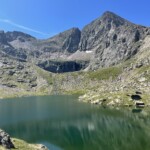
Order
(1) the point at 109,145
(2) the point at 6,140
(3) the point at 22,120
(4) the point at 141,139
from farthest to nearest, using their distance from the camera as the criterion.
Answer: (3) the point at 22,120 < (4) the point at 141,139 < (1) the point at 109,145 < (2) the point at 6,140

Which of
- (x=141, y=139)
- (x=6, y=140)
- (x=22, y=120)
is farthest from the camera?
(x=22, y=120)

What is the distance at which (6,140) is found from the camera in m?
60.8

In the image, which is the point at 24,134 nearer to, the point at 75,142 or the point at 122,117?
the point at 75,142

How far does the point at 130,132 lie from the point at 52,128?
3851 centimetres

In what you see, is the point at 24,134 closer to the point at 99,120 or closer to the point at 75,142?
the point at 75,142

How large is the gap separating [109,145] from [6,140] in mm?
46243

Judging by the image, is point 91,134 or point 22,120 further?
point 22,120

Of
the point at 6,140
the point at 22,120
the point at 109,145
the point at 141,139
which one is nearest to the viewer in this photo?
the point at 6,140

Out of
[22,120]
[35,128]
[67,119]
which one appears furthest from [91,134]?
[22,120]

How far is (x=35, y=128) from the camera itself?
128500mm

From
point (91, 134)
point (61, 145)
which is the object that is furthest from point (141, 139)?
point (61, 145)

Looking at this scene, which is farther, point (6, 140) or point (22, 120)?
point (22, 120)

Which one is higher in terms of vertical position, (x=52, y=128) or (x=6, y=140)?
(x=6, y=140)

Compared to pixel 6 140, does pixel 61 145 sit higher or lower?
lower
